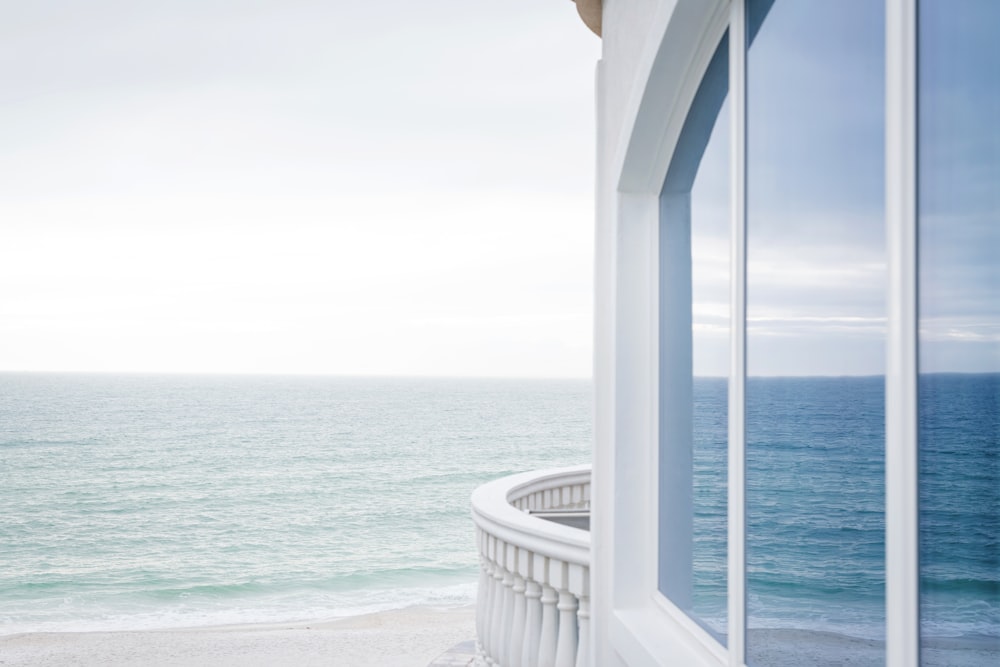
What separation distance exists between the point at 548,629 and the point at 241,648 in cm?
768

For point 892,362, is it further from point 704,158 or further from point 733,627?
point 704,158

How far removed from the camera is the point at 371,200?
1750 inches

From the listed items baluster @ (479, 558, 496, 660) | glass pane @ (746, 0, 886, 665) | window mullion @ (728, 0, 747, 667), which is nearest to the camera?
glass pane @ (746, 0, 886, 665)

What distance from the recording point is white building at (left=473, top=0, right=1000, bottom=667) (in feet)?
3.10

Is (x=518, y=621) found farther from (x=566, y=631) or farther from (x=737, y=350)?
(x=737, y=350)

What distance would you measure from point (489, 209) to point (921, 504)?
45.9m

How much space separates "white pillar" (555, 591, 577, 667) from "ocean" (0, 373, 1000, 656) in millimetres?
855

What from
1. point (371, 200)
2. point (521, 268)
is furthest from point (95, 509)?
point (521, 268)

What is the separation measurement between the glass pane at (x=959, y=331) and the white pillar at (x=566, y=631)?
1.78 meters

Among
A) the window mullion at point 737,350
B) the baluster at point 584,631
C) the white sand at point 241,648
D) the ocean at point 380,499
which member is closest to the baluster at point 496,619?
the baluster at point 584,631

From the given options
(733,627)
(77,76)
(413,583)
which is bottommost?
(413,583)

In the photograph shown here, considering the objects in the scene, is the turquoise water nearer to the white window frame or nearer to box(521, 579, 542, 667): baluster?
box(521, 579, 542, 667): baluster

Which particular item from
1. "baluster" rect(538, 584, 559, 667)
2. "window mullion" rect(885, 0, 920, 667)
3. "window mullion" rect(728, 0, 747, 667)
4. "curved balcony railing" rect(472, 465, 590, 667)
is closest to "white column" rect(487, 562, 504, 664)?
"curved balcony railing" rect(472, 465, 590, 667)

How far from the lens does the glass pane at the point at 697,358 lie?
70.6 inches
